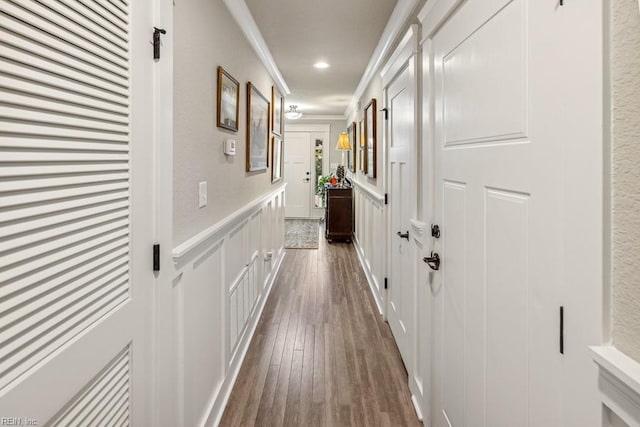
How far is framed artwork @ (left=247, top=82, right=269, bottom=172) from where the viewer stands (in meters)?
2.79

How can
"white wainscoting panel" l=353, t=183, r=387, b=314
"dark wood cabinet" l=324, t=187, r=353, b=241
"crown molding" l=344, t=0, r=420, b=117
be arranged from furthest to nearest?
"dark wood cabinet" l=324, t=187, r=353, b=241
"white wainscoting panel" l=353, t=183, r=387, b=314
"crown molding" l=344, t=0, r=420, b=117

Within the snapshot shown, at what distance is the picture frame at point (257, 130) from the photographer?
279 centimetres

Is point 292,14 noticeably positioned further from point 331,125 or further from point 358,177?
point 331,125

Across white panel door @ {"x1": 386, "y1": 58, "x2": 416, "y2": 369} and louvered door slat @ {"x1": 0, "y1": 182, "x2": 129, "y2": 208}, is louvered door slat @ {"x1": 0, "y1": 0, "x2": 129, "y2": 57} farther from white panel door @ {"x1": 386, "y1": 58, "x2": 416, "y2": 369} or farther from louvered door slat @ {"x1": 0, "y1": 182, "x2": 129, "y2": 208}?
white panel door @ {"x1": 386, "y1": 58, "x2": 416, "y2": 369}

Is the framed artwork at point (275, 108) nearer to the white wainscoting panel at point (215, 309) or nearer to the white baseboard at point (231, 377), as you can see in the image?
the white wainscoting panel at point (215, 309)

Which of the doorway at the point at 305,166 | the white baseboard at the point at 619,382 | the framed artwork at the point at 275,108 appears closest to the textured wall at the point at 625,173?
the white baseboard at the point at 619,382

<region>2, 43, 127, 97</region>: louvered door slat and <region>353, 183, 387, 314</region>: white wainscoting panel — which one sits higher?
<region>2, 43, 127, 97</region>: louvered door slat

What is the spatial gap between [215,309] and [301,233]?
536cm

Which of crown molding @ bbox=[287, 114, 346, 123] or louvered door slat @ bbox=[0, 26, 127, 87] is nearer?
louvered door slat @ bbox=[0, 26, 127, 87]

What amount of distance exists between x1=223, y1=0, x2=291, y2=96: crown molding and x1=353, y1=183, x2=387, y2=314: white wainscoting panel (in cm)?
161

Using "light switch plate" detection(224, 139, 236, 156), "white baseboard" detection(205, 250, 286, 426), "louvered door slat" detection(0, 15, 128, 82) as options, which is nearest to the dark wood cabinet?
"white baseboard" detection(205, 250, 286, 426)

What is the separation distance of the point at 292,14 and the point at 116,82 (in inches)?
81.4

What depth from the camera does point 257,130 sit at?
311 cm

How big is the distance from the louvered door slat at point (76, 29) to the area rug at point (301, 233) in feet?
17.2
